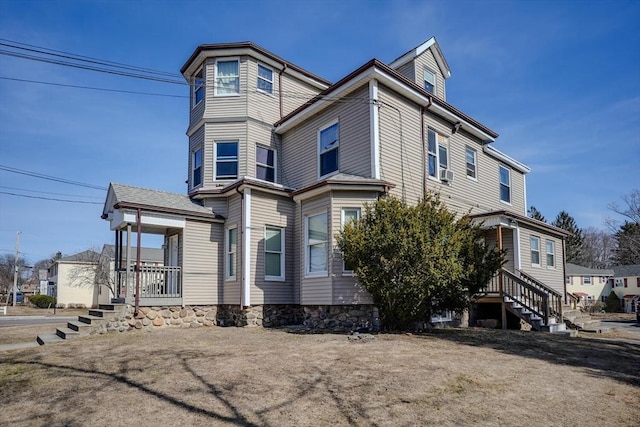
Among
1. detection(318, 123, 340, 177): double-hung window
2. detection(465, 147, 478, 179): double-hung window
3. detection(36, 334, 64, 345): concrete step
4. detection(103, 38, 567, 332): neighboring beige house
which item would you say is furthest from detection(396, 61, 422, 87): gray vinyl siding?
detection(36, 334, 64, 345): concrete step

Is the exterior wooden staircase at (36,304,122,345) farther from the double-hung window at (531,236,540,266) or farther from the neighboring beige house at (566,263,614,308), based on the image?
the neighboring beige house at (566,263,614,308)

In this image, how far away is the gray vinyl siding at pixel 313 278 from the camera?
13.2 meters

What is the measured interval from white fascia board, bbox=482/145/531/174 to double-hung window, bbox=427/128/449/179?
11.2 feet

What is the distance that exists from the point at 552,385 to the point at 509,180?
16444mm

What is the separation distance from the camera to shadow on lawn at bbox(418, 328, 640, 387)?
26.3ft

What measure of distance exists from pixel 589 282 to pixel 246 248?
2060 inches

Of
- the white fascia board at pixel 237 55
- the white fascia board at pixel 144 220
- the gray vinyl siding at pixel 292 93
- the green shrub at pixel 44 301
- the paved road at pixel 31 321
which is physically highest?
the white fascia board at pixel 237 55

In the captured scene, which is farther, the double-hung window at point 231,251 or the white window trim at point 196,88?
the white window trim at point 196,88

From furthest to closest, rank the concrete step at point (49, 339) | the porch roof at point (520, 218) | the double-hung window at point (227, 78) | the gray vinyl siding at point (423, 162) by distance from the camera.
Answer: the double-hung window at point (227, 78) → the porch roof at point (520, 218) → the gray vinyl siding at point (423, 162) → the concrete step at point (49, 339)

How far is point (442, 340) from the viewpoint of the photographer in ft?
34.7

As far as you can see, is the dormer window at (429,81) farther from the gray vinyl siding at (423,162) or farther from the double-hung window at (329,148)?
the double-hung window at (329,148)

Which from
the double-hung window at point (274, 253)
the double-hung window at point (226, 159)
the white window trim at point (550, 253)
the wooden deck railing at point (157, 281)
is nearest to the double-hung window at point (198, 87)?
the double-hung window at point (226, 159)

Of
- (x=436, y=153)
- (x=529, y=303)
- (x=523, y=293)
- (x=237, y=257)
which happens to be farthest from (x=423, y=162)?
(x=237, y=257)

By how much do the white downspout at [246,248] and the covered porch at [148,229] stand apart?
5.96ft
